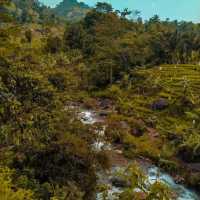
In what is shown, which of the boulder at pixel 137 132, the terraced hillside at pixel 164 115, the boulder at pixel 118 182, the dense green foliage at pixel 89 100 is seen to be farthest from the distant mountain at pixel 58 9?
the boulder at pixel 118 182

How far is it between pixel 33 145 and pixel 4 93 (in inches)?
112

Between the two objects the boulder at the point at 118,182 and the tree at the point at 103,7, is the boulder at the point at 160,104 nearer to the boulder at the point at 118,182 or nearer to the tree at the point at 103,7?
the boulder at the point at 118,182

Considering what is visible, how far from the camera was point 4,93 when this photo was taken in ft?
62.0

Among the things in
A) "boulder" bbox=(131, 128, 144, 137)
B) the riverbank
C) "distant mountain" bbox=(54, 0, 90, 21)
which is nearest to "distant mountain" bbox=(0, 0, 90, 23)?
"distant mountain" bbox=(54, 0, 90, 21)

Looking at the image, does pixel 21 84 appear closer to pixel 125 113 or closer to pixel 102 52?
pixel 125 113

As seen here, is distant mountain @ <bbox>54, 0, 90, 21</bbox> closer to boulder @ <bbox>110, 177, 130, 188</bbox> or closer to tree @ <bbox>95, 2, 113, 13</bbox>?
tree @ <bbox>95, 2, 113, 13</bbox>

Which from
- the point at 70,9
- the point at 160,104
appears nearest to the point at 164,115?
the point at 160,104

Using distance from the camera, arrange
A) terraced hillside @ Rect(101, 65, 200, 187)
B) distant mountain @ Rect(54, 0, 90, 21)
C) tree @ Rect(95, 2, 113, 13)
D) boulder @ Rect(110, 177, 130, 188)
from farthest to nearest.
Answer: distant mountain @ Rect(54, 0, 90, 21)
tree @ Rect(95, 2, 113, 13)
terraced hillside @ Rect(101, 65, 200, 187)
boulder @ Rect(110, 177, 130, 188)

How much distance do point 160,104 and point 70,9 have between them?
479 feet

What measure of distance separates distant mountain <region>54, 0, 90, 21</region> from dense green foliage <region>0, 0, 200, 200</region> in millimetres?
83502

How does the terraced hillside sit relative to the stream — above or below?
above

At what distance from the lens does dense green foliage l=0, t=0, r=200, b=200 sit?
64.2 ft

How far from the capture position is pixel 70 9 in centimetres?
18588

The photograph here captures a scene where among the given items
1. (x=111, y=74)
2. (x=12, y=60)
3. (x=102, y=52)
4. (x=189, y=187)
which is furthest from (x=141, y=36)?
(x=12, y=60)
